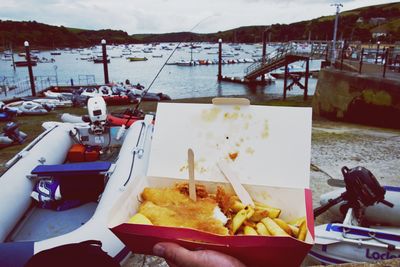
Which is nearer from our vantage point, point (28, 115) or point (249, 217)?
point (249, 217)

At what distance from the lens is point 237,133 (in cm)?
216

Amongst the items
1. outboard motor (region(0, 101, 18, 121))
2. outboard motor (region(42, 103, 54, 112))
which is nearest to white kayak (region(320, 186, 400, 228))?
outboard motor (region(0, 101, 18, 121))

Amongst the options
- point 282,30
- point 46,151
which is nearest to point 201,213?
point 46,151

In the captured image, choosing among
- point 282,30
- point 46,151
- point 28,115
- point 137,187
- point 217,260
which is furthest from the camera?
point 282,30

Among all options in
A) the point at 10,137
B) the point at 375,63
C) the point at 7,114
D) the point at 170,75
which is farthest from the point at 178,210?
the point at 170,75

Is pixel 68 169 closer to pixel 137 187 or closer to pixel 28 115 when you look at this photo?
pixel 137 187

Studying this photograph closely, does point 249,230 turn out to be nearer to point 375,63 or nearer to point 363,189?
point 363,189

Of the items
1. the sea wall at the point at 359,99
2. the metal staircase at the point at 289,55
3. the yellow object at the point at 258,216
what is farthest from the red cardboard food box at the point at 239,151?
the metal staircase at the point at 289,55

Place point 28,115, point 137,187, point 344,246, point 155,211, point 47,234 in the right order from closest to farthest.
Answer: point 155,211 < point 137,187 < point 344,246 < point 47,234 < point 28,115

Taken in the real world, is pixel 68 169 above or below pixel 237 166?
below

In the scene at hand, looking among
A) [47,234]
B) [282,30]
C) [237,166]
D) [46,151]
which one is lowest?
[47,234]

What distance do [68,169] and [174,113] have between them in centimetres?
274

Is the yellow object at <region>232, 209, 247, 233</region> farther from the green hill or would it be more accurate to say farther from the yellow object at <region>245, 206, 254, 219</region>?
the green hill

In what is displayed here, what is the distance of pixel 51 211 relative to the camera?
15.9 feet
